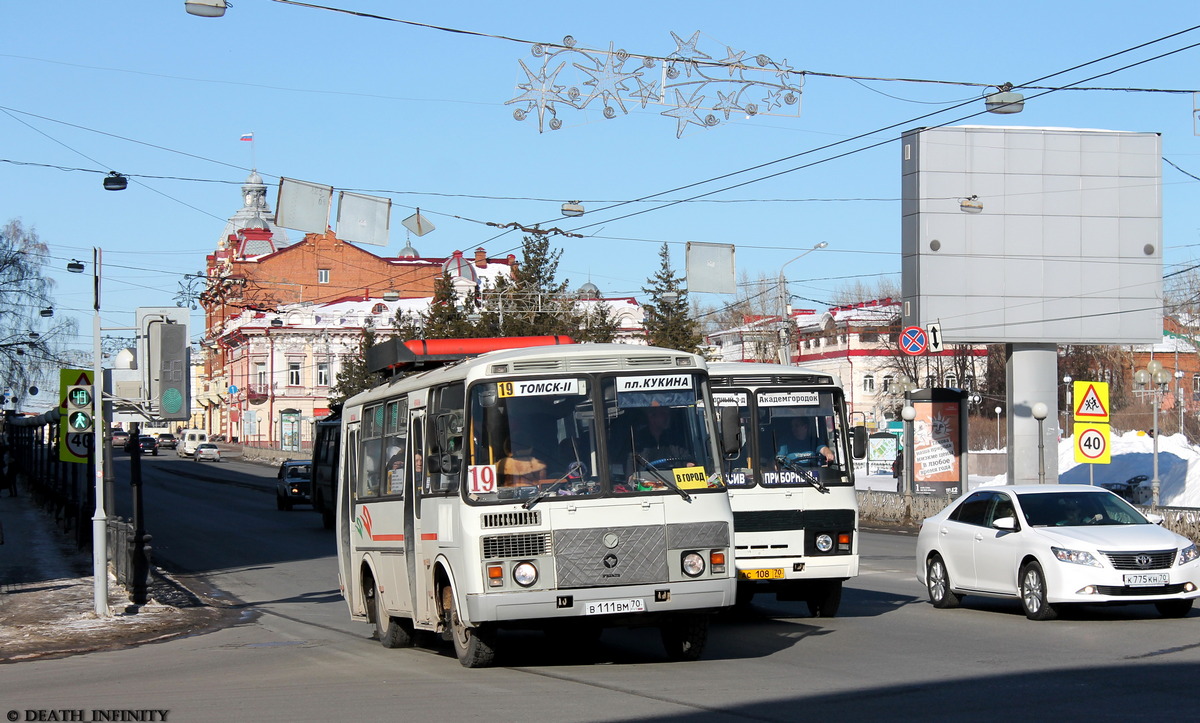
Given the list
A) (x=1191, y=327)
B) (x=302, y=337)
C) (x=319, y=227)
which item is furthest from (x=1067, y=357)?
(x=319, y=227)

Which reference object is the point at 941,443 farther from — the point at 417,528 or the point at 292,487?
the point at 417,528

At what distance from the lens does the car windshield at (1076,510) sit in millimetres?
14953

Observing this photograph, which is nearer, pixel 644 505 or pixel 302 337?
pixel 644 505

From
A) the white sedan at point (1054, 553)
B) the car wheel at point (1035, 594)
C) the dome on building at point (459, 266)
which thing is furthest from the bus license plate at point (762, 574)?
the dome on building at point (459, 266)

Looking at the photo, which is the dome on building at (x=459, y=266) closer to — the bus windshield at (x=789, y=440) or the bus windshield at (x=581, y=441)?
the bus windshield at (x=789, y=440)

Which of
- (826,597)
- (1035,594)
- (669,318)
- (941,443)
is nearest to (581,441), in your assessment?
(826,597)

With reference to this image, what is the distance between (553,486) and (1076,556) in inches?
235

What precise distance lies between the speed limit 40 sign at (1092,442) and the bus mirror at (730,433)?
2027 cm

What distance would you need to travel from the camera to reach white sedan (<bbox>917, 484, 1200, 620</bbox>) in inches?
547

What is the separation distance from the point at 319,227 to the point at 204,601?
5928 millimetres

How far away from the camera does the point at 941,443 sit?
36125 millimetres

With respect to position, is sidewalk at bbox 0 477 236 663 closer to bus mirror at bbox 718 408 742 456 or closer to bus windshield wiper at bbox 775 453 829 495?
bus windshield wiper at bbox 775 453 829 495

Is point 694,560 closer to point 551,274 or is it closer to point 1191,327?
point 551,274

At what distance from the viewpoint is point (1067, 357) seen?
85625 millimetres
